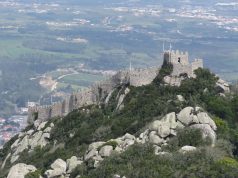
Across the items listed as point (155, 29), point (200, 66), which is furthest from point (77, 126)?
point (155, 29)

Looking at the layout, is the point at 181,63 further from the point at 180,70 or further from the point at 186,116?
the point at 186,116

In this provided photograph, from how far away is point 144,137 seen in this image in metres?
31.7

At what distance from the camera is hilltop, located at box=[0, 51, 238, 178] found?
28.9m

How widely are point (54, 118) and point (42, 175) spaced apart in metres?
13.9

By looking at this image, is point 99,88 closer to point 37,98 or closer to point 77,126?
point 77,126

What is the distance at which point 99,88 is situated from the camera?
4528 cm

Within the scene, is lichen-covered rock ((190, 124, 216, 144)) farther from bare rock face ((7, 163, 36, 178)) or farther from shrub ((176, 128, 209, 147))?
bare rock face ((7, 163, 36, 178))

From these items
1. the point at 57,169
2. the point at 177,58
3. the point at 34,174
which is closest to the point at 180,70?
the point at 177,58

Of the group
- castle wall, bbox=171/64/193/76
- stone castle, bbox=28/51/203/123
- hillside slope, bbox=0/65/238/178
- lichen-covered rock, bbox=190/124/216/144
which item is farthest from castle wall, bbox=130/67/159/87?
lichen-covered rock, bbox=190/124/216/144

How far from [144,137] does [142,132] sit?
85 centimetres

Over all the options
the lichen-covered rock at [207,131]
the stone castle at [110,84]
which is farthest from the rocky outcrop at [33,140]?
the lichen-covered rock at [207,131]

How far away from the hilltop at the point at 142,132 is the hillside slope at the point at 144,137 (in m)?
0.04

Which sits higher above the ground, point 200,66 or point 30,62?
point 200,66

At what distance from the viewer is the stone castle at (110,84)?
4130 cm
